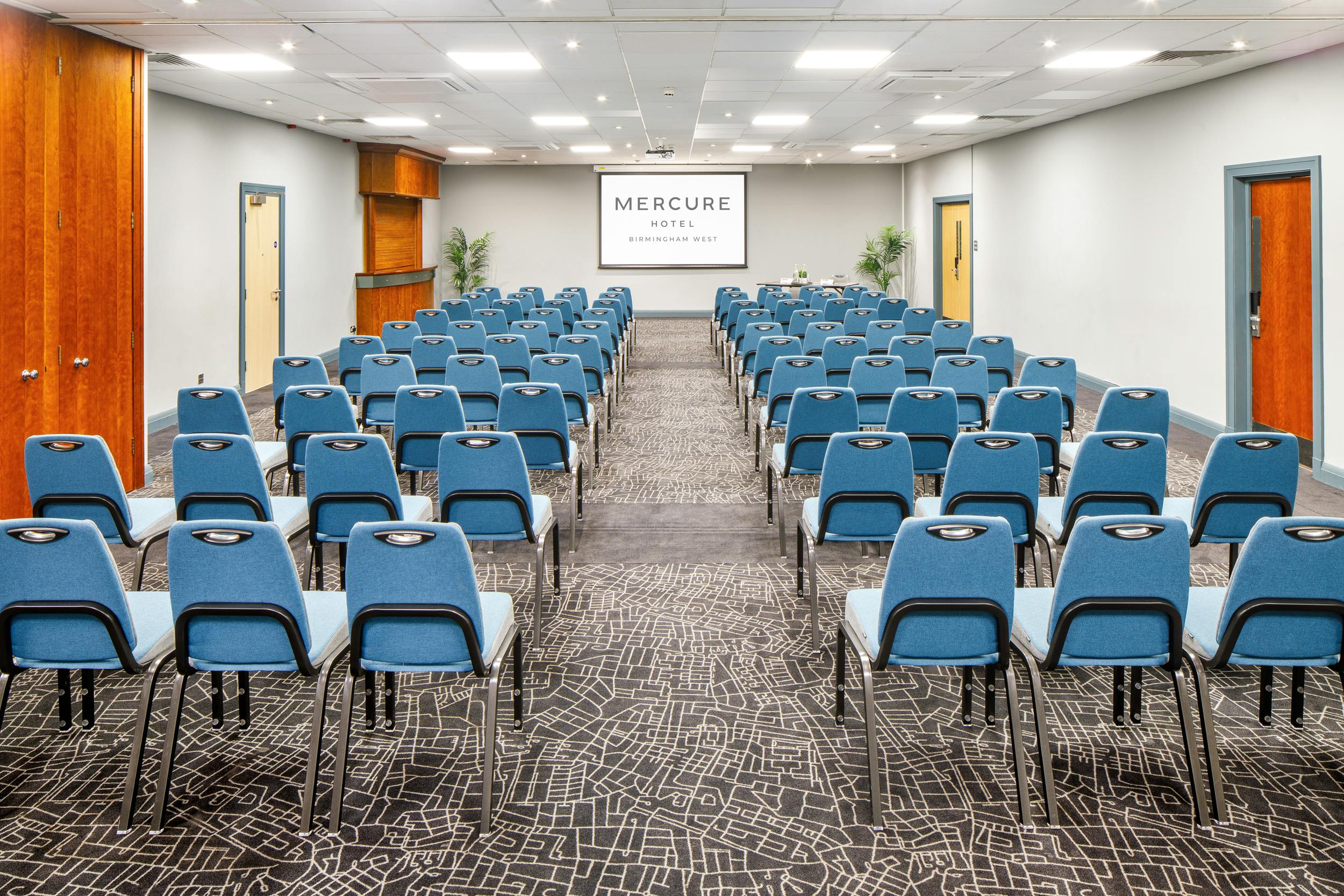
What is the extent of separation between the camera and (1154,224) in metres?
10.9

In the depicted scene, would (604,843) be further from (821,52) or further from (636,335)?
(636,335)

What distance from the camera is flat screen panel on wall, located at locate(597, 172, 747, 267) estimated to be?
21.7m

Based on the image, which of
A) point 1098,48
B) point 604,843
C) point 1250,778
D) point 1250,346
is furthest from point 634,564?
point 1250,346

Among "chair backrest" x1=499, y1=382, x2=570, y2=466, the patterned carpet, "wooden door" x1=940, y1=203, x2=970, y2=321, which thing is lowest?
the patterned carpet

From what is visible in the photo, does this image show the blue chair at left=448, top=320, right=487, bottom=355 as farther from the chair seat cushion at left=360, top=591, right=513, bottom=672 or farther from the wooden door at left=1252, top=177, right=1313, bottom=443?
the wooden door at left=1252, top=177, right=1313, bottom=443

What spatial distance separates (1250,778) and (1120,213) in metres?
9.66

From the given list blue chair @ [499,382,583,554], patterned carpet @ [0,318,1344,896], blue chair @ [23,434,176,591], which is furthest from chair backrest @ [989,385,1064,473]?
blue chair @ [23,434,176,591]

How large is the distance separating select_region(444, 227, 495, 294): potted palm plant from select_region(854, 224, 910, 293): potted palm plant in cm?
769

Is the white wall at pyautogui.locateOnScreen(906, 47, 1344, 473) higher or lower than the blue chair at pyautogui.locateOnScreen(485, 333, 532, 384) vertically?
higher

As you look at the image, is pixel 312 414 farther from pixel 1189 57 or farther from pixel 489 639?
pixel 1189 57

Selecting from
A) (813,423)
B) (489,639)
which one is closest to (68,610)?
(489,639)

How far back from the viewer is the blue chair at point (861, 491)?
4.34m

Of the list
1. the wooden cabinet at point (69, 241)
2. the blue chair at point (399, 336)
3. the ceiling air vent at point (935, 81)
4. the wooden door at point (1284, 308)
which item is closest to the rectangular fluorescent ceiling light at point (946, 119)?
the ceiling air vent at point (935, 81)

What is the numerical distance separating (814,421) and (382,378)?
10.4 ft
